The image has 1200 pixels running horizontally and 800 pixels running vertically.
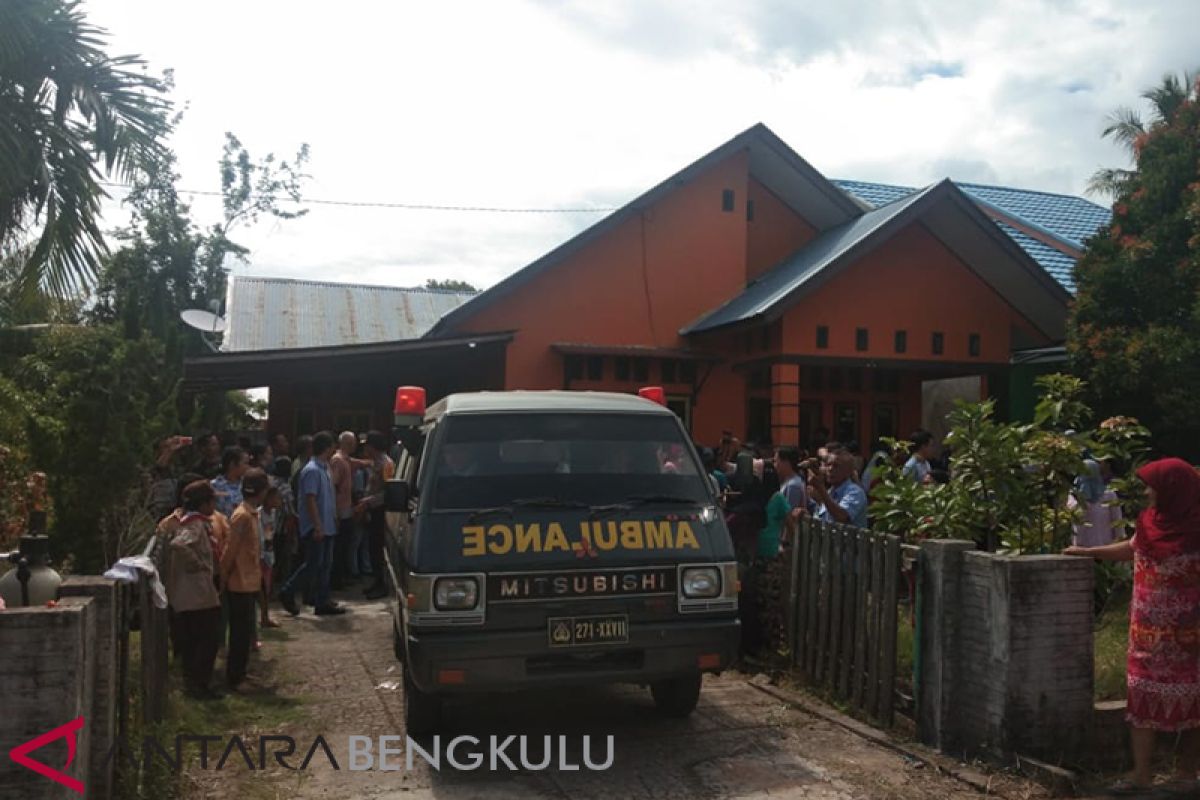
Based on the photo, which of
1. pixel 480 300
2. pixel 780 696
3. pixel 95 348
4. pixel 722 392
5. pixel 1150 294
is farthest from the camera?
pixel 722 392

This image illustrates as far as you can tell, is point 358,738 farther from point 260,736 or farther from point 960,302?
point 960,302

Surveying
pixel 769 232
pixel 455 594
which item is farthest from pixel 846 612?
pixel 769 232

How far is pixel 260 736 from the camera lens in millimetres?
5688

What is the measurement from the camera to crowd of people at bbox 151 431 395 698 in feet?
20.2

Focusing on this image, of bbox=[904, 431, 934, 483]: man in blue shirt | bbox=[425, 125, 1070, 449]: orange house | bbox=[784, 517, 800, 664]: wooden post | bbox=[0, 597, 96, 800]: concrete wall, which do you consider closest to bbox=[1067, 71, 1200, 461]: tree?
bbox=[425, 125, 1070, 449]: orange house

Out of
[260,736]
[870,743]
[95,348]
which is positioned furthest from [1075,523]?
[95,348]

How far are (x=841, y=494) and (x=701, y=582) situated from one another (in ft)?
7.71

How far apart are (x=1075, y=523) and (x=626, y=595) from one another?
2.85 m

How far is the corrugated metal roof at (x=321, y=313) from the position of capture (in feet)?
60.8

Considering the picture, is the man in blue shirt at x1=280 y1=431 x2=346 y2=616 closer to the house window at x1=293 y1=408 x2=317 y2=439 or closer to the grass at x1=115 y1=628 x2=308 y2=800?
the grass at x1=115 y1=628 x2=308 y2=800

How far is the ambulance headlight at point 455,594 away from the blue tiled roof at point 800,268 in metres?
9.32

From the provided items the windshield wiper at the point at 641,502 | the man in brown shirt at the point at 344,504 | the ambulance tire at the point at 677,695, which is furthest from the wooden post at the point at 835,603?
the man in brown shirt at the point at 344,504

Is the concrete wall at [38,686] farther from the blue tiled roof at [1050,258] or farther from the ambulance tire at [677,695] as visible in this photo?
the blue tiled roof at [1050,258]

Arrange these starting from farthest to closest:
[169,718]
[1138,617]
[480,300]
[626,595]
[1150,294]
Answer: [480,300]
[1150,294]
[169,718]
[626,595]
[1138,617]
